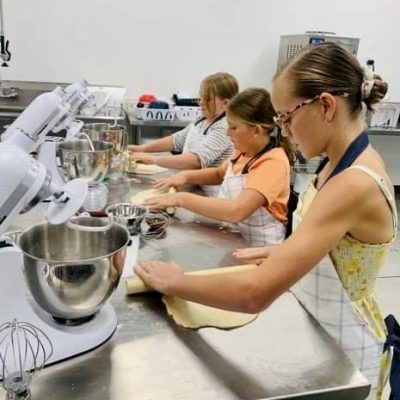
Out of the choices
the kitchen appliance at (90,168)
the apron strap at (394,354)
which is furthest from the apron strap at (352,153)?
the kitchen appliance at (90,168)

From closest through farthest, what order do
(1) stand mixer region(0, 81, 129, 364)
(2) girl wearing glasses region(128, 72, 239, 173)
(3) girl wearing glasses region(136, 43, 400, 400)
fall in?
1. (1) stand mixer region(0, 81, 129, 364)
2. (3) girl wearing glasses region(136, 43, 400, 400)
3. (2) girl wearing glasses region(128, 72, 239, 173)

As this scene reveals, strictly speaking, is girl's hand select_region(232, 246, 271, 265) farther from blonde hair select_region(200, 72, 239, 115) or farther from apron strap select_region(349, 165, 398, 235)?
blonde hair select_region(200, 72, 239, 115)

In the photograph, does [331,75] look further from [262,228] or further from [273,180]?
[262,228]

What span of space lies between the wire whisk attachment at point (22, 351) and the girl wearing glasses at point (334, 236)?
0.87ft

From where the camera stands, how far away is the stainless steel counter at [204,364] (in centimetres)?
71

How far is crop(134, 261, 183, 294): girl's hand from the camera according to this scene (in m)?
0.91

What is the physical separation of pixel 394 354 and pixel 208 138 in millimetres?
1329

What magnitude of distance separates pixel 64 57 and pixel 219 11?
1.25 metres

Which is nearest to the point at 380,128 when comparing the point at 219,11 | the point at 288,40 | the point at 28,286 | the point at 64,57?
the point at 288,40

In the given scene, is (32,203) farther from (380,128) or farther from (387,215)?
(380,128)

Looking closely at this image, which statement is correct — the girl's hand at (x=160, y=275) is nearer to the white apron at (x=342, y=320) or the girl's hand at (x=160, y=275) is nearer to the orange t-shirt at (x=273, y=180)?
the white apron at (x=342, y=320)

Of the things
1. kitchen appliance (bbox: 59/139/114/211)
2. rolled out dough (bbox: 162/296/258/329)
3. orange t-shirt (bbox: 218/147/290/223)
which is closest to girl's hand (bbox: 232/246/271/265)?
rolled out dough (bbox: 162/296/258/329)

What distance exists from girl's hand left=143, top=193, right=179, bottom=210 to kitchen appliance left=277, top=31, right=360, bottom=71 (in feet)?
6.17

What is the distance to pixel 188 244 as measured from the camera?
1251 mm
